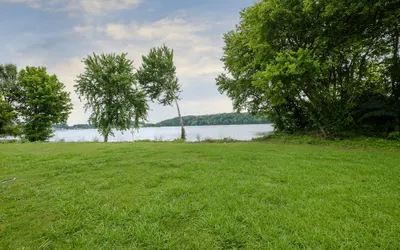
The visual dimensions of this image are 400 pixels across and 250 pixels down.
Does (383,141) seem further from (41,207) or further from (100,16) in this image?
(100,16)

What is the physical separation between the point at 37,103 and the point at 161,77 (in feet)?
41.8

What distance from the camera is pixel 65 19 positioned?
32.8 ft

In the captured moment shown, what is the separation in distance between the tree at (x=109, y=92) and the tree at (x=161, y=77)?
6.77 feet

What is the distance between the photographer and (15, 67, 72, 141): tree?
1872cm

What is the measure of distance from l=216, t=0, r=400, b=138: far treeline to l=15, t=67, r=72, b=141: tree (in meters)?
20.1

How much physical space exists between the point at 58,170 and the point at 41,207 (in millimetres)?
2395

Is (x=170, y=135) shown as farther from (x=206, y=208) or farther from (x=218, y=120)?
(x=218, y=120)

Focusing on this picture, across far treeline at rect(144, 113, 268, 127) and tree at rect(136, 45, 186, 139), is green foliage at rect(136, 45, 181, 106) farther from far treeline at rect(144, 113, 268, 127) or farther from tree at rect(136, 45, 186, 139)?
far treeline at rect(144, 113, 268, 127)

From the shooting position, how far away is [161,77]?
20.5 m

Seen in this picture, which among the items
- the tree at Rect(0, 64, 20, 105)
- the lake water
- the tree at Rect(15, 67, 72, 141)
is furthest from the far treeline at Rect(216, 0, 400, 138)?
the tree at Rect(0, 64, 20, 105)

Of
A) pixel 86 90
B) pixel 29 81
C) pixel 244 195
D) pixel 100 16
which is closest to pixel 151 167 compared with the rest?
pixel 244 195

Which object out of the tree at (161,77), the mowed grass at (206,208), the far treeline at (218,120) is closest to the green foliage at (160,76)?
the tree at (161,77)

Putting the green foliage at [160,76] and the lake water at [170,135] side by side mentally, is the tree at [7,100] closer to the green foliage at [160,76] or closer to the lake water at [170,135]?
the lake water at [170,135]

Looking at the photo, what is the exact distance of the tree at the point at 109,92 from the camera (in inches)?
679
